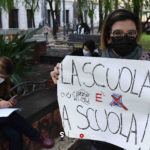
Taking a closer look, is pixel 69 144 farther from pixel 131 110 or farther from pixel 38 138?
pixel 131 110

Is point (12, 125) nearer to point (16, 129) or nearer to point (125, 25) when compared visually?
point (16, 129)

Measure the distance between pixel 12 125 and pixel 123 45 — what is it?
4.78 ft

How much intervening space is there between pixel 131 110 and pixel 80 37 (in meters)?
9.68

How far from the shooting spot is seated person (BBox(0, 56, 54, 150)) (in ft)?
7.79

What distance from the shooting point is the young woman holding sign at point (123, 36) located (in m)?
1.49

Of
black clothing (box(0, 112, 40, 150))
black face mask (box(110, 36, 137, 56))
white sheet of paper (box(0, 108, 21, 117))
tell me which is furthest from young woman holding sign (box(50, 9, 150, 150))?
black clothing (box(0, 112, 40, 150))

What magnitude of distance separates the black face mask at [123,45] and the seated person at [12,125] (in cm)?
122

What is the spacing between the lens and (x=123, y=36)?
150 centimetres

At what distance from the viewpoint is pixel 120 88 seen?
1.49 metres

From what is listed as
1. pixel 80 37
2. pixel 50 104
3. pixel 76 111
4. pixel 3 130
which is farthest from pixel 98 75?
pixel 80 37

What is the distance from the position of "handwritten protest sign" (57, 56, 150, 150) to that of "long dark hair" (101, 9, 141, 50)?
0.50 ft

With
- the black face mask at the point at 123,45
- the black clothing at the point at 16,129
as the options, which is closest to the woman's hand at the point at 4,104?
the black clothing at the point at 16,129

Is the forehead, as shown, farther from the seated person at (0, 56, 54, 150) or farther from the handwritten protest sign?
the seated person at (0, 56, 54, 150)

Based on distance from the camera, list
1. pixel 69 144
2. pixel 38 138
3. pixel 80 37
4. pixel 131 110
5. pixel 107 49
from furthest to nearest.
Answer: pixel 80 37
pixel 69 144
pixel 38 138
pixel 107 49
pixel 131 110
